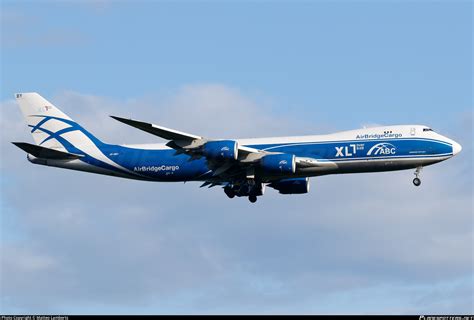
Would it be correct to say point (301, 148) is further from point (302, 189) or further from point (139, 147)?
point (139, 147)

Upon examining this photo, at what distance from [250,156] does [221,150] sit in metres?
2.66

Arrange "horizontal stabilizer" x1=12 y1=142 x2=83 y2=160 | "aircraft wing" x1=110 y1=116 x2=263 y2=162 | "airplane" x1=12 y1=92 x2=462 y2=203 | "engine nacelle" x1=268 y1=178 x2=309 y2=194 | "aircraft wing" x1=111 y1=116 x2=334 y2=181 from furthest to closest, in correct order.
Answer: "engine nacelle" x1=268 y1=178 x2=309 y2=194, "horizontal stabilizer" x1=12 y1=142 x2=83 y2=160, "airplane" x1=12 y1=92 x2=462 y2=203, "aircraft wing" x1=111 y1=116 x2=334 y2=181, "aircraft wing" x1=110 y1=116 x2=263 y2=162

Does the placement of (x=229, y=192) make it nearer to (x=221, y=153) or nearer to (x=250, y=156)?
(x=250, y=156)

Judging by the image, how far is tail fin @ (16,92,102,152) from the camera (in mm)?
71938

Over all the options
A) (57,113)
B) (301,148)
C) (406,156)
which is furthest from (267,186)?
(57,113)

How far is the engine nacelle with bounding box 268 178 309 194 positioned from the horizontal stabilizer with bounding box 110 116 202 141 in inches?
459

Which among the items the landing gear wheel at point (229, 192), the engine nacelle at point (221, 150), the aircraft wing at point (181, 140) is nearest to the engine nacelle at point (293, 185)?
the landing gear wheel at point (229, 192)

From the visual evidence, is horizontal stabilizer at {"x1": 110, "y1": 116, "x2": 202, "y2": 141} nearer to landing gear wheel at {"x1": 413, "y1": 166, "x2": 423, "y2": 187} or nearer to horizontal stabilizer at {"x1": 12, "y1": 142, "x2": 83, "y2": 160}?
horizontal stabilizer at {"x1": 12, "y1": 142, "x2": 83, "y2": 160}

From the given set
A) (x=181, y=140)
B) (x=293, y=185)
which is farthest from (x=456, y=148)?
(x=181, y=140)

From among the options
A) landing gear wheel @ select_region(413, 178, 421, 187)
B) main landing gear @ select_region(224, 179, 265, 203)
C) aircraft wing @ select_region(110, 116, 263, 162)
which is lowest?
landing gear wheel @ select_region(413, 178, 421, 187)

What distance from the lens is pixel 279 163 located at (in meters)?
63.0

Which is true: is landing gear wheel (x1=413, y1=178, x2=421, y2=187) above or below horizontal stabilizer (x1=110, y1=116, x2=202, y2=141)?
below

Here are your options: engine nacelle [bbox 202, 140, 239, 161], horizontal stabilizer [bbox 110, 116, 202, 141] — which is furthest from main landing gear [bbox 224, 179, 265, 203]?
horizontal stabilizer [bbox 110, 116, 202, 141]

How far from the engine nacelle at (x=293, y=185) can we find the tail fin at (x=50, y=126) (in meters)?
14.2
